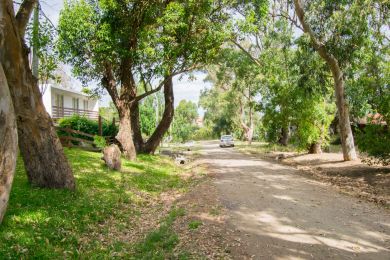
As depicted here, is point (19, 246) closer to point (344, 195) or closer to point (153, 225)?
point (153, 225)

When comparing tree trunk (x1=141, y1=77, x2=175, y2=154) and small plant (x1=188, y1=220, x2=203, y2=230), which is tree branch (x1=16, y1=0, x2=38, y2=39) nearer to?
small plant (x1=188, y1=220, x2=203, y2=230)

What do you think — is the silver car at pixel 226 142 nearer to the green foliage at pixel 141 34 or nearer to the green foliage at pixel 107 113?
the green foliage at pixel 107 113

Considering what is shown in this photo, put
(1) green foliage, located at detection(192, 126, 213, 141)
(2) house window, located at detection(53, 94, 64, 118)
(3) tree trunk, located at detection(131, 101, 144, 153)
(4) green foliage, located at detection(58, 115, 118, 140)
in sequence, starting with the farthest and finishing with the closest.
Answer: (1) green foliage, located at detection(192, 126, 213, 141) → (2) house window, located at detection(53, 94, 64, 118) → (4) green foliage, located at detection(58, 115, 118, 140) → (3) tree trunk, located at detection(131, 101, 144, 153)

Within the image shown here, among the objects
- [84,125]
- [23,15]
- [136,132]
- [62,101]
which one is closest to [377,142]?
[23,15]

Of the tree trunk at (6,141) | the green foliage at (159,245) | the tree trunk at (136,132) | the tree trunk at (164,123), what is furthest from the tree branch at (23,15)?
the tree trunk at (164,123)

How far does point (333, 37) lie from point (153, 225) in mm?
13592

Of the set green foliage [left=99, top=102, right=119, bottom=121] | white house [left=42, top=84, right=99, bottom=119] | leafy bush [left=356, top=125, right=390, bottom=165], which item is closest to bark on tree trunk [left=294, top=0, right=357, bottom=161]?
leafy bush [left=356, top=125, right=390, bottom=165]

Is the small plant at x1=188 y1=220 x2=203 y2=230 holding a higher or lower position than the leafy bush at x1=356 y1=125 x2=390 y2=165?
lower

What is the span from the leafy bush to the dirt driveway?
8.22ft

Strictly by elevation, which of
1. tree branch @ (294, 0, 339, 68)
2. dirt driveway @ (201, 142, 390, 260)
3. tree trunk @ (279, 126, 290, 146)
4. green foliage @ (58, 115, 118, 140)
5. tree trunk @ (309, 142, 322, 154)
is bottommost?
dirt driveway @ (201, 142, 390, 260)

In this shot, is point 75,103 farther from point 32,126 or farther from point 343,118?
point 32,126

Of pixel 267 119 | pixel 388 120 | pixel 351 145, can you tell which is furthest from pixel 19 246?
pixel 267 119

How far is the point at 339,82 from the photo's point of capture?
734 inches

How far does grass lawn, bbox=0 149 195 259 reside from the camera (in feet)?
21.9
